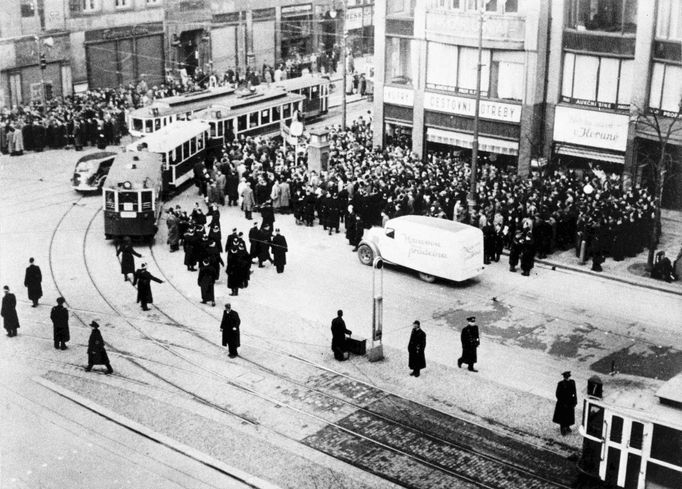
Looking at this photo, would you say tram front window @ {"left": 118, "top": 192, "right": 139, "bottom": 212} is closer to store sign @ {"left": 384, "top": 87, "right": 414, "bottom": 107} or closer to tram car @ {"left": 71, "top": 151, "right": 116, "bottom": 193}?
tram car @ {"left": 71, "top": 151, "right": 116, "bottom": 193}

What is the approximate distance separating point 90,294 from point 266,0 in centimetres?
4563

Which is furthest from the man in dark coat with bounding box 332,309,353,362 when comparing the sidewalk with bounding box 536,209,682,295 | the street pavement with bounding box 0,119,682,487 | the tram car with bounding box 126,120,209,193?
the tram car with bounding box 126,120,209,193

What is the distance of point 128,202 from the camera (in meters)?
32.0

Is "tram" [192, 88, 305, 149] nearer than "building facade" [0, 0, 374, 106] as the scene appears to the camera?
Yes

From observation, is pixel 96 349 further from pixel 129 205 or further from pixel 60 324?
pixel 129 205

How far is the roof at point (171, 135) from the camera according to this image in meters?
38.0

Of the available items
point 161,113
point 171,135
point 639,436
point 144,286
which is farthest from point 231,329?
point 161,113

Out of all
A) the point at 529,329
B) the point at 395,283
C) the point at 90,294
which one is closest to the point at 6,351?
the point at 90,294

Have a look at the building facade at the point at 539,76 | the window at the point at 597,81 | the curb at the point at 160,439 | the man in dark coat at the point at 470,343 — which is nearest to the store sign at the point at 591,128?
the building facade at the point at 539,76

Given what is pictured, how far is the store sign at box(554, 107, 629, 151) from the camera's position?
37.5m

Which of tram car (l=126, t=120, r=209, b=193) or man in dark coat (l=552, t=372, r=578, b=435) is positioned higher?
tram car (l=126, t=120, r=209, b=193)

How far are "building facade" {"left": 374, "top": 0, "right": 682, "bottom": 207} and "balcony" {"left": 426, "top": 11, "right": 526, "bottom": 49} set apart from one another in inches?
1.6

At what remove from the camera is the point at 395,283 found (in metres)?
28.9

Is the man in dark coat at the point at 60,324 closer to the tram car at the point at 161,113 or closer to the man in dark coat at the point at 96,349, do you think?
the man in dark coat at the point at 96,349
